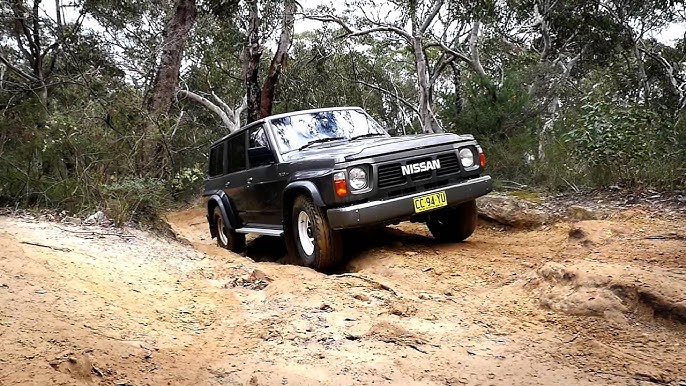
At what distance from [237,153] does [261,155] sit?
139 cm

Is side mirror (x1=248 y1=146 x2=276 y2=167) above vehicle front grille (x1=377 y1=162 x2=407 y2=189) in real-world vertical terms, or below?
above

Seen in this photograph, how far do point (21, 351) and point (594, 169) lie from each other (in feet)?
22.6

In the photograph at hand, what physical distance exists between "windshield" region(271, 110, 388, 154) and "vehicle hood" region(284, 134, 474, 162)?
0.23 metres

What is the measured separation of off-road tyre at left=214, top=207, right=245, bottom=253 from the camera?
7781 mm

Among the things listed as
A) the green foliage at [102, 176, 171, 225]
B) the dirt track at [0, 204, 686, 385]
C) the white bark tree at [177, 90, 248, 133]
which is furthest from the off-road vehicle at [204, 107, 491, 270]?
the white bark tree at [177, 90, 248, 133]

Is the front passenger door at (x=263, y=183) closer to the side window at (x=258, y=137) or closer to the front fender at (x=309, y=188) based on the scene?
the side window at (x=258, y=137)

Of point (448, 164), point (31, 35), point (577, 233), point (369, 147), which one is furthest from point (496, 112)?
point (31, 35)

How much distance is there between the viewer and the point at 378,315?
3.52 metres

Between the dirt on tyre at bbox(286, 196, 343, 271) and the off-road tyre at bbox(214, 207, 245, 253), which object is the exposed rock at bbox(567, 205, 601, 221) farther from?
the off-road tyre at bbox(214, 207, 245, 253)

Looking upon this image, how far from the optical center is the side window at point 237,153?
7172 millimetres

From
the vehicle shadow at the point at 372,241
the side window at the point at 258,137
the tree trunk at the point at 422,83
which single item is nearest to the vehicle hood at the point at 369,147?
the side window at the point at 258,137

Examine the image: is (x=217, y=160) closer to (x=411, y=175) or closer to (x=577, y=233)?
(x=411, y=175)

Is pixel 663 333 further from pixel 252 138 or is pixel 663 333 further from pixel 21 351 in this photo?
pixel 252 138

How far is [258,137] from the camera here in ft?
21.9
